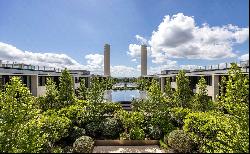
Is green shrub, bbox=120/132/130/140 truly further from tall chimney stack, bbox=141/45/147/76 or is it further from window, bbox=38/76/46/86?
tall chimney stack, bbox=141/45/147/76

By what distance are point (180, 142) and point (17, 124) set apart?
11694 millimetres

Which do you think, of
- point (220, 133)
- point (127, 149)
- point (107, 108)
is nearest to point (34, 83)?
point (107, 108)

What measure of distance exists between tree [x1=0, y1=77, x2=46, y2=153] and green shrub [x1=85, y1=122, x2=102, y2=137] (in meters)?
10.0

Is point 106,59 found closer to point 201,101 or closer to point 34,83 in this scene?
point 34,83

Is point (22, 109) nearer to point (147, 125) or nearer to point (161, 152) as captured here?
point (161, 152)

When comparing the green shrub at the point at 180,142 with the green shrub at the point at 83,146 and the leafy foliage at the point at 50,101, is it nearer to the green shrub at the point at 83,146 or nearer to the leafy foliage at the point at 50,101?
the green shrub at the point at 83,146

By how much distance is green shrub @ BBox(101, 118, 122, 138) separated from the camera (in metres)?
23.4

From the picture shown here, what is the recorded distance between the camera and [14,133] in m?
13.1

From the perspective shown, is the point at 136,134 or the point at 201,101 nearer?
the point at 136,134

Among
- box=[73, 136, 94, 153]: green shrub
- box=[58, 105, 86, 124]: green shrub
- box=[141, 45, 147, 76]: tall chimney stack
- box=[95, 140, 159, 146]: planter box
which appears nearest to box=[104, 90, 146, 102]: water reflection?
box=[58, 105, 86, 124]: green shrub

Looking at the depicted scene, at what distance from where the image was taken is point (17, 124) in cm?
1317

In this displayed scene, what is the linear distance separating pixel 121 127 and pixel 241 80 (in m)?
14.0

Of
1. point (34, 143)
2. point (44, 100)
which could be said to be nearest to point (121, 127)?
point (44, 100)

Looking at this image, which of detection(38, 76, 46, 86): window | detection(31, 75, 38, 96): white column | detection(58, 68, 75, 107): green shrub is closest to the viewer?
detection(58, 68, 75, 107): green shrub
